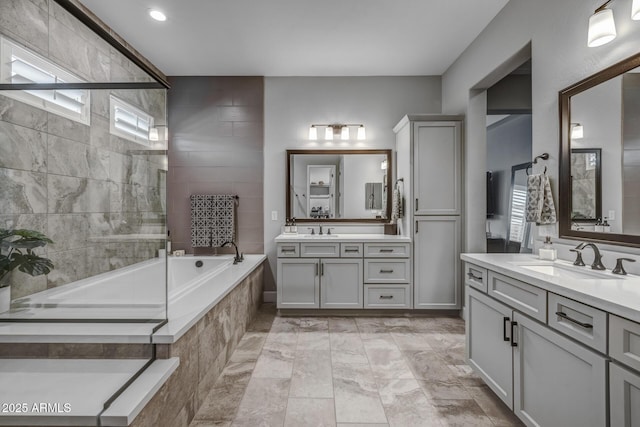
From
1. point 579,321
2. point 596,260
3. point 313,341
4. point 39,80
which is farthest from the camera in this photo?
point 313,341

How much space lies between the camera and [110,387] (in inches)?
46.9

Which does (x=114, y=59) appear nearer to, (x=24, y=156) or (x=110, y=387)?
(x=24, y=156)

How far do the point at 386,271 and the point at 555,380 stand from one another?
6.55 ft

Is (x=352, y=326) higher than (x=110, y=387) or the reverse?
the reverse

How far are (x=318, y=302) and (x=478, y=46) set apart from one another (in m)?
2.92

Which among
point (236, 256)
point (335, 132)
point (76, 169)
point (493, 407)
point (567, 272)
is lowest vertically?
point (493, 407)

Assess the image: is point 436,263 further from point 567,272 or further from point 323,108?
point 323,108

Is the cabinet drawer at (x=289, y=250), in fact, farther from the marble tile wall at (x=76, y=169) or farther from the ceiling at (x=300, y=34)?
the ceiling at (x=300, y=34)

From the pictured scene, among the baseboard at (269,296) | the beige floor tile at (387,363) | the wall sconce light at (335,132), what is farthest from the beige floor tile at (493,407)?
the wall sconce light at (335,132)

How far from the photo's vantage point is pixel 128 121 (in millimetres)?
1993

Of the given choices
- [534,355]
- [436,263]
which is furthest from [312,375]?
[436,263]

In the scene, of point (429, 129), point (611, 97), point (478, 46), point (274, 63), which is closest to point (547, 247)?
point (611, 97)

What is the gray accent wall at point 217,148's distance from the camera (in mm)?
3758

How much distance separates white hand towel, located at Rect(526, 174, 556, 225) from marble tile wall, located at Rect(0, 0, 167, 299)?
92.4 inches
